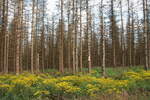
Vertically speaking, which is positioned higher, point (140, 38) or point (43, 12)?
point (43, 12)

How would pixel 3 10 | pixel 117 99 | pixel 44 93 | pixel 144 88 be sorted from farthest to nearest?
1. pixel 3 10
2. pixel 144 88
3. pixel 44 93
4. pixel 117 99

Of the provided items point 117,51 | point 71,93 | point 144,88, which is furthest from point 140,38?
point 71,93

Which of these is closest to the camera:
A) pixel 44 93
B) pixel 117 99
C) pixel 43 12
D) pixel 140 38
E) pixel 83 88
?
pixel 117 99

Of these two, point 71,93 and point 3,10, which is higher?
point 3,10

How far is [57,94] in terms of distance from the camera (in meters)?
7.20

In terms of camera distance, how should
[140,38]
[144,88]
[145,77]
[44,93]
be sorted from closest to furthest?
[44,93] < [144,88] < [145,77] < [140,38]

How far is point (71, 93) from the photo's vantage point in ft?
23.0

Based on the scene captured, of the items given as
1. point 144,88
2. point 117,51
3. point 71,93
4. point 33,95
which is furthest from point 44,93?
point 117,51

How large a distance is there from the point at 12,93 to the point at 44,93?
1355mm

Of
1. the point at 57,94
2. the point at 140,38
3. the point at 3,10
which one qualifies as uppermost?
the point at 3,10

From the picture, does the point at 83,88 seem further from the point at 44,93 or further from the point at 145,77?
the point at 145,77

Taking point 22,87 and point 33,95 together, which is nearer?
point 33,95

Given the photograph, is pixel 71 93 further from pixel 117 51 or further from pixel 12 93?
pixel 117 51

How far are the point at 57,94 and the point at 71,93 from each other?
0.58 metres
